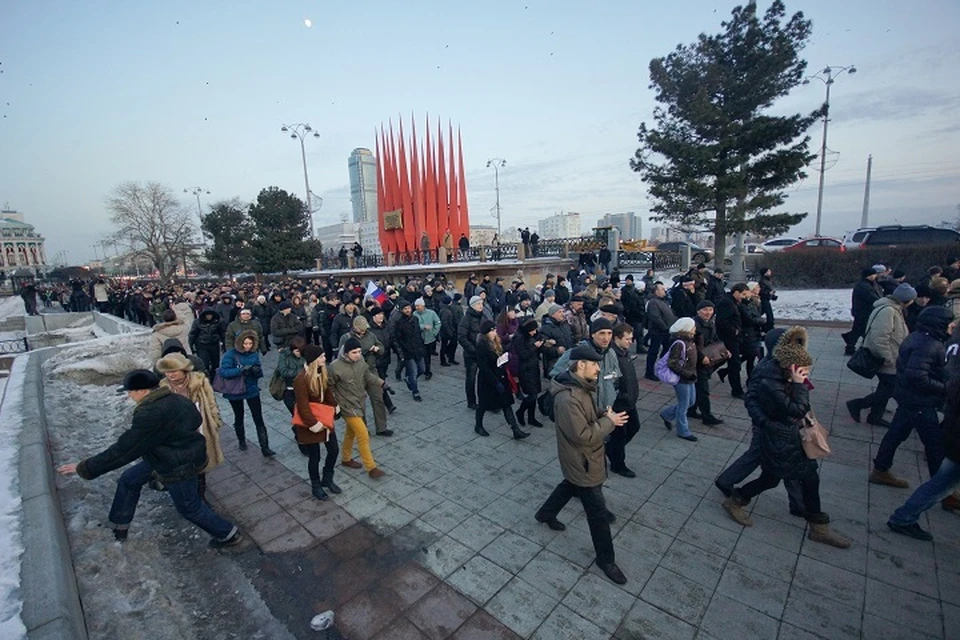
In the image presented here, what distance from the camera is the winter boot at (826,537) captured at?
11.5ft

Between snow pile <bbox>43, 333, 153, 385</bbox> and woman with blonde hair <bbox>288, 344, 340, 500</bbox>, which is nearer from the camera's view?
woman with blonde hair <bbox>288, 344, 340, 500</bbox>

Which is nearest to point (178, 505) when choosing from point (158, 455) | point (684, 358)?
point (158, 455)

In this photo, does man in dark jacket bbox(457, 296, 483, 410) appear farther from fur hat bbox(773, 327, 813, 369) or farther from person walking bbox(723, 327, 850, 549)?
fur hat bbox(773, 327, 813, 369)

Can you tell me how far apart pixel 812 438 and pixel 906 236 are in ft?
64.2

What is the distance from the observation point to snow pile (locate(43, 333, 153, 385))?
877cm

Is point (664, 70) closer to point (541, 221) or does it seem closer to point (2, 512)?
point (2, 512)

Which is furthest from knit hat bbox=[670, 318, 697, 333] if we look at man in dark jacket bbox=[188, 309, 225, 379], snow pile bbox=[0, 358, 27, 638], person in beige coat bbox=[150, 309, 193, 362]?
man in dark jacket bbox=[188, 309, 225, 379]

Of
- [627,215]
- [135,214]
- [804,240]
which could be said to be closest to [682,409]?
[804,240]

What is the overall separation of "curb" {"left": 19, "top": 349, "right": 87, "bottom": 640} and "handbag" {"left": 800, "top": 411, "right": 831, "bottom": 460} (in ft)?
16.8

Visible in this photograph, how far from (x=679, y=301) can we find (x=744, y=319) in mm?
1544

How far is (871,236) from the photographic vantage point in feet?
56.0

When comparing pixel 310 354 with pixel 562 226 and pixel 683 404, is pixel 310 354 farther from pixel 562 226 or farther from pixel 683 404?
pixel 562 226

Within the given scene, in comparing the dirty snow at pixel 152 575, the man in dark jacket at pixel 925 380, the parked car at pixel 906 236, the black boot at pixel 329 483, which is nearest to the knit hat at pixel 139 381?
the dirty snow at pixel 152 575

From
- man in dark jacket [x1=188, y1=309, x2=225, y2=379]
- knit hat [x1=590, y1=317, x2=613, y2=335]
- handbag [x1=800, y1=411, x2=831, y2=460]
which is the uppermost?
knit hat [x1=590, y1=317, x2=613, y2=335]
